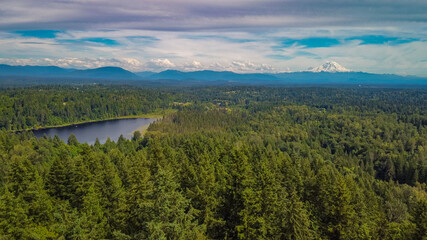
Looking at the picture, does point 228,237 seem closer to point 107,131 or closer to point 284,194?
point 284,194

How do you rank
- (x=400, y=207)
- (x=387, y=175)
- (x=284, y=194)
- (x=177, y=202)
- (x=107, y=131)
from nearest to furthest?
1. (x=177, y=202)
2. (x=284, y=194)
3. (x=400, y=207)
4. (x=387, y=175)
5. (x=107, y=131)

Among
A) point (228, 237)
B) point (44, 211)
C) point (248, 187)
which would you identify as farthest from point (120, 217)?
point (248, 187)

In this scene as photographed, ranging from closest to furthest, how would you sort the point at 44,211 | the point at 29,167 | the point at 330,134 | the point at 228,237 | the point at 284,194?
the point at 228,237, the point at 44,211, the point at 29,167, the point at 284,194, the point at 330,134

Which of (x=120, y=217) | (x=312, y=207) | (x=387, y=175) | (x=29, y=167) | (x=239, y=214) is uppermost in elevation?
(x=29, y=167)

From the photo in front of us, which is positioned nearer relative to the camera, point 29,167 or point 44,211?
point 44,211

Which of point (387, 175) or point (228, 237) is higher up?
point (228, 237)

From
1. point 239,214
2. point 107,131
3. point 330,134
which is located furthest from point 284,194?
point 107,131

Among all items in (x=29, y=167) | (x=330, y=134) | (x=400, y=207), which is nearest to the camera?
(x=29, y=167)

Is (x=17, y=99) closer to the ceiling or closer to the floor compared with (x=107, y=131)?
closer to the ceiling

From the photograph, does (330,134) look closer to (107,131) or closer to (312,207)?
(312,207)
